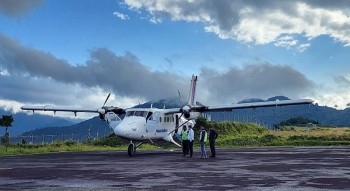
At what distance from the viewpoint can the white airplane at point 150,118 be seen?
3169cm

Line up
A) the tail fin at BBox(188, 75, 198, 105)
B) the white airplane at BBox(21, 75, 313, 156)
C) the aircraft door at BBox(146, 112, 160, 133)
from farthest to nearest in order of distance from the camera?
the tail fin at BBox(188, 75, 198, 105) < the aircraft door at BBox(146, 112, 160, 133) < the white airplane at BBox(21, 75, 313, 156)

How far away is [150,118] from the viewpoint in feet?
111

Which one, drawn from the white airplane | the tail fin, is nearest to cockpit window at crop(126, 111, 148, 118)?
the white airplane

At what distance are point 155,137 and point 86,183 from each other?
64.2 feet

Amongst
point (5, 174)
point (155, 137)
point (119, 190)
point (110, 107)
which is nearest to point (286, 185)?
point (119, 190)

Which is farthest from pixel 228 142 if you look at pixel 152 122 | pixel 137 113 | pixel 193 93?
pixel 137 113

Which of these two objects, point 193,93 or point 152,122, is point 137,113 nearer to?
point 152,122

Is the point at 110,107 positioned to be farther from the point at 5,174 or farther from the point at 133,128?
the point at 5,174

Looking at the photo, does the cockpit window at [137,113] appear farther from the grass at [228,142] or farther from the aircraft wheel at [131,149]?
the grass at [228,142]

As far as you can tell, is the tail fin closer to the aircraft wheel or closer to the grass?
the grass

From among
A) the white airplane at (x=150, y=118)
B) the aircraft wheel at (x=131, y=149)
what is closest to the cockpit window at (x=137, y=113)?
the white airplane at (x=150, y=118)

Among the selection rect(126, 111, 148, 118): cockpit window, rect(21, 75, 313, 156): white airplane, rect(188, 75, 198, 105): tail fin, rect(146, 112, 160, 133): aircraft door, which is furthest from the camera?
rect(188, 75, 198, 105): tail fin

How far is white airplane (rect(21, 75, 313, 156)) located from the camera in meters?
31.7

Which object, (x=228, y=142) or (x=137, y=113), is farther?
(x=228, y=142)
